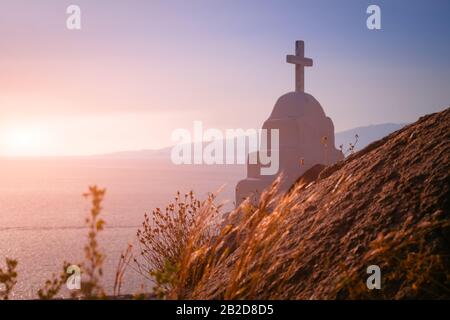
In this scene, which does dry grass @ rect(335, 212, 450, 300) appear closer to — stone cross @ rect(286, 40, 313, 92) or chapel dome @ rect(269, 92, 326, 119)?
chapel dome @ rect(269, 92, 326, 119)

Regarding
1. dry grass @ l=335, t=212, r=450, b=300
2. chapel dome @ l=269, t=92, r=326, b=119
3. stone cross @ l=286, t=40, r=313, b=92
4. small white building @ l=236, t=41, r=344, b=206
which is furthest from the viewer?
stone cross @ l=286, t=40, r=313, b=92

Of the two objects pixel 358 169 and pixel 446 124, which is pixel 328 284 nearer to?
pixel 358 169

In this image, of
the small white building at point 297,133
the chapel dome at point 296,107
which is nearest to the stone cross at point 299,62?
the small white building at point 297,133

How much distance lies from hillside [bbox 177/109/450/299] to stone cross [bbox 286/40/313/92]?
22.8 metres

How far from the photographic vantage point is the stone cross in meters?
26.2

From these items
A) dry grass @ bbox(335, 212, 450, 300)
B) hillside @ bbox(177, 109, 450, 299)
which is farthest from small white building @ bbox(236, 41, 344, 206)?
dry grass @ bbox(335, 212, 450, 300)

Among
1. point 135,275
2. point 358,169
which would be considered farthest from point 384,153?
point 135,275

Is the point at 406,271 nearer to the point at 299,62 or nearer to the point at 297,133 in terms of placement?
the point at 297,133

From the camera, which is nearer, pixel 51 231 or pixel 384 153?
pixel 384 153

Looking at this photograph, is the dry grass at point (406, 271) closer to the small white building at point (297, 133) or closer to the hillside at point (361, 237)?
the hillside at point (361, 237)
